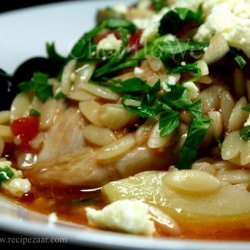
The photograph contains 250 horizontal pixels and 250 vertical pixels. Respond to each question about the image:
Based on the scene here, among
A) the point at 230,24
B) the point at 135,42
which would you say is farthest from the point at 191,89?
the point at 135,42

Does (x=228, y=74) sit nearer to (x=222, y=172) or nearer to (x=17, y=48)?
(x=222, y=172)

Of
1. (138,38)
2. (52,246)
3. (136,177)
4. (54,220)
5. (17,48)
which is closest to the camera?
(52,246)

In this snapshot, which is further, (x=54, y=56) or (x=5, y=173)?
(x=54, y=56)

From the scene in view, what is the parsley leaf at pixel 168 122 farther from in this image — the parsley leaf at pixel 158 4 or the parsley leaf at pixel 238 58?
the parsley leaf at pixel 158 4

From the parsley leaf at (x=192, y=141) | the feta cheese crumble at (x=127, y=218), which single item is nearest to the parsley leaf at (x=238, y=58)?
the parsley leaf at (x=192, y=141)

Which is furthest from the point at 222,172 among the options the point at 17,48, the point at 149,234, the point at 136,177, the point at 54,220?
the point at 17,48

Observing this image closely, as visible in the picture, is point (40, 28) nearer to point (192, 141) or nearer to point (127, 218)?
point (192, 141)

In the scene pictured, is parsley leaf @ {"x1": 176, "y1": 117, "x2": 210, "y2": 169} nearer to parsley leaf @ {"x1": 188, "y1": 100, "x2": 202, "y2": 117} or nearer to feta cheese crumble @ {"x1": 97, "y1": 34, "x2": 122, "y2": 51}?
parsley leaf @ {"x1": 188, "y1": 100, "x2": 202, "y2": 117}
